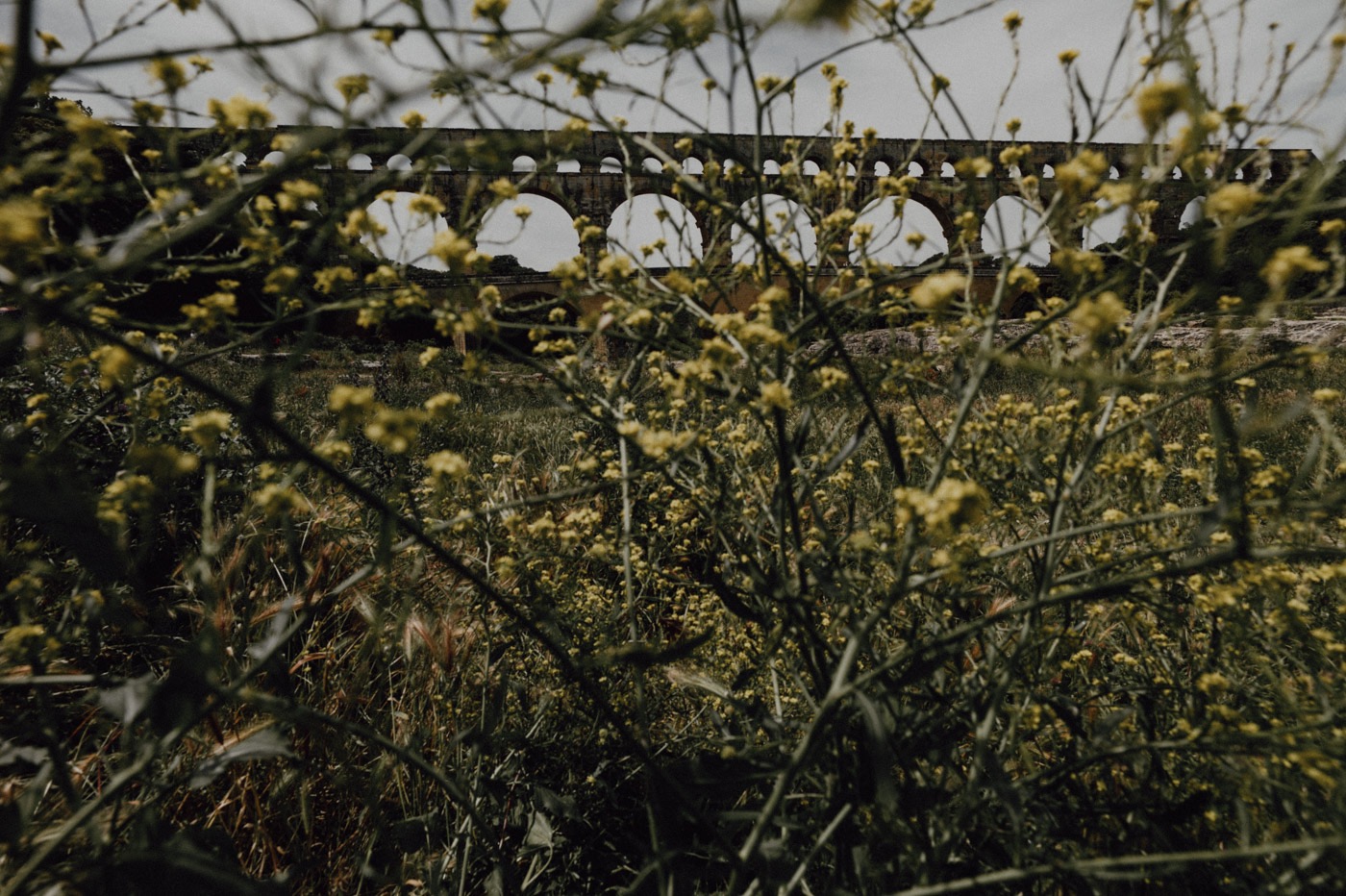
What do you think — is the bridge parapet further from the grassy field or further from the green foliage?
the grassy field

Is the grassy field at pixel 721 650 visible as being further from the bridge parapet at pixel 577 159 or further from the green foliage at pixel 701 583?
the bridge parapet at pixel 577 159

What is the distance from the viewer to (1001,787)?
0.87 metres

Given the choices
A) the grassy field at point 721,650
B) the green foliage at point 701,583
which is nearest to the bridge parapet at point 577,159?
the green foliage at point 701,583

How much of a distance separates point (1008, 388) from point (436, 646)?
723cm

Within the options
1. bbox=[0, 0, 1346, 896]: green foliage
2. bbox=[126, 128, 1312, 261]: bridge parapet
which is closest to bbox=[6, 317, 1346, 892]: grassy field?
bbox=[0, 0, 1346, 896]: green foliage

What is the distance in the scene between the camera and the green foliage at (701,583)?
2.54 feet

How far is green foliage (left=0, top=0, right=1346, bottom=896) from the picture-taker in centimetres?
77

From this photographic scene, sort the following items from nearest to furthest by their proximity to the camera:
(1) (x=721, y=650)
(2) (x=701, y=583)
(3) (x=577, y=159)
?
(3) (x=577, y=159)
(2) (x=701, y=583)
(1) (x=721, y=650)

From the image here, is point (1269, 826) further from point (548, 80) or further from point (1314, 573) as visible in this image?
point (548, 80)

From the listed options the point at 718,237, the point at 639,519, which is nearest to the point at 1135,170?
the point at 718,237

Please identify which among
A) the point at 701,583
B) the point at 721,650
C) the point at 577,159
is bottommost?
the point at 721,650

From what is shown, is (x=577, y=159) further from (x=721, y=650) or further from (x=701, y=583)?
(x=721, y=650)

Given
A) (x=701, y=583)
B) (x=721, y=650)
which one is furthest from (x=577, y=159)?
(x=721, y=650)

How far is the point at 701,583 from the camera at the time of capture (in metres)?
1.35
